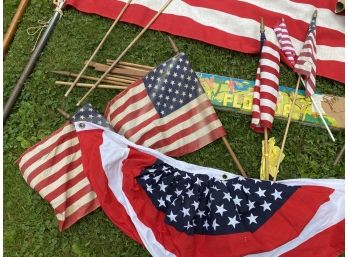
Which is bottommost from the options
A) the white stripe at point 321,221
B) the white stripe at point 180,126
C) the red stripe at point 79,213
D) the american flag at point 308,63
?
the red stripe at point 79,213

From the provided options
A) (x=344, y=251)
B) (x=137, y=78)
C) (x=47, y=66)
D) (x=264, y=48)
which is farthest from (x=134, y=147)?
(x=344, y=251)

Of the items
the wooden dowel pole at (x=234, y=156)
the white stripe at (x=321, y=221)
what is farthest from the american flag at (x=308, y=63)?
the white stripe at (x=321, y=221)

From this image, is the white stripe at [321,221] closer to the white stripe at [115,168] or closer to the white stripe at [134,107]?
the white stripe at [115,168]

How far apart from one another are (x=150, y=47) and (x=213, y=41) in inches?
34.3

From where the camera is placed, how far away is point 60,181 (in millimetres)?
5070

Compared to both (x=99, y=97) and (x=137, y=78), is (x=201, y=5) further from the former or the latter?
(x=99, y=97)

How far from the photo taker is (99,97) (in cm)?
557

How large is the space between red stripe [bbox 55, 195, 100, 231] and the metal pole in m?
1.58

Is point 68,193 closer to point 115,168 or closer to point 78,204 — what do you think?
point 78,204

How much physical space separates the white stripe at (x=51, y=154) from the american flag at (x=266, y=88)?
2.30 metres

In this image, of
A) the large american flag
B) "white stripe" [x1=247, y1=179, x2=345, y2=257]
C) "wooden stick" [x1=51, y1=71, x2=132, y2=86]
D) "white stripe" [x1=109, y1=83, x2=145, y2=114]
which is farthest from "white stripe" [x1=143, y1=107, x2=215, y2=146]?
"white stripe" [x1=247, y1=179, x2=345, y2=257]

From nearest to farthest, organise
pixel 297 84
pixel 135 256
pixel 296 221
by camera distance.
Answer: pixel 296 221 < pixel 135 256 < pixel 297 84

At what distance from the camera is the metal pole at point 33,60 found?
5.49 metres

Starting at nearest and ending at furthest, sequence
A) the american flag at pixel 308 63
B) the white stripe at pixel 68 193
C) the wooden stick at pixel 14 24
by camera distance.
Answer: the white stripe at pixel 68 193
the american flag at pixel 308 63
the wooden stick at pixel 14 24
